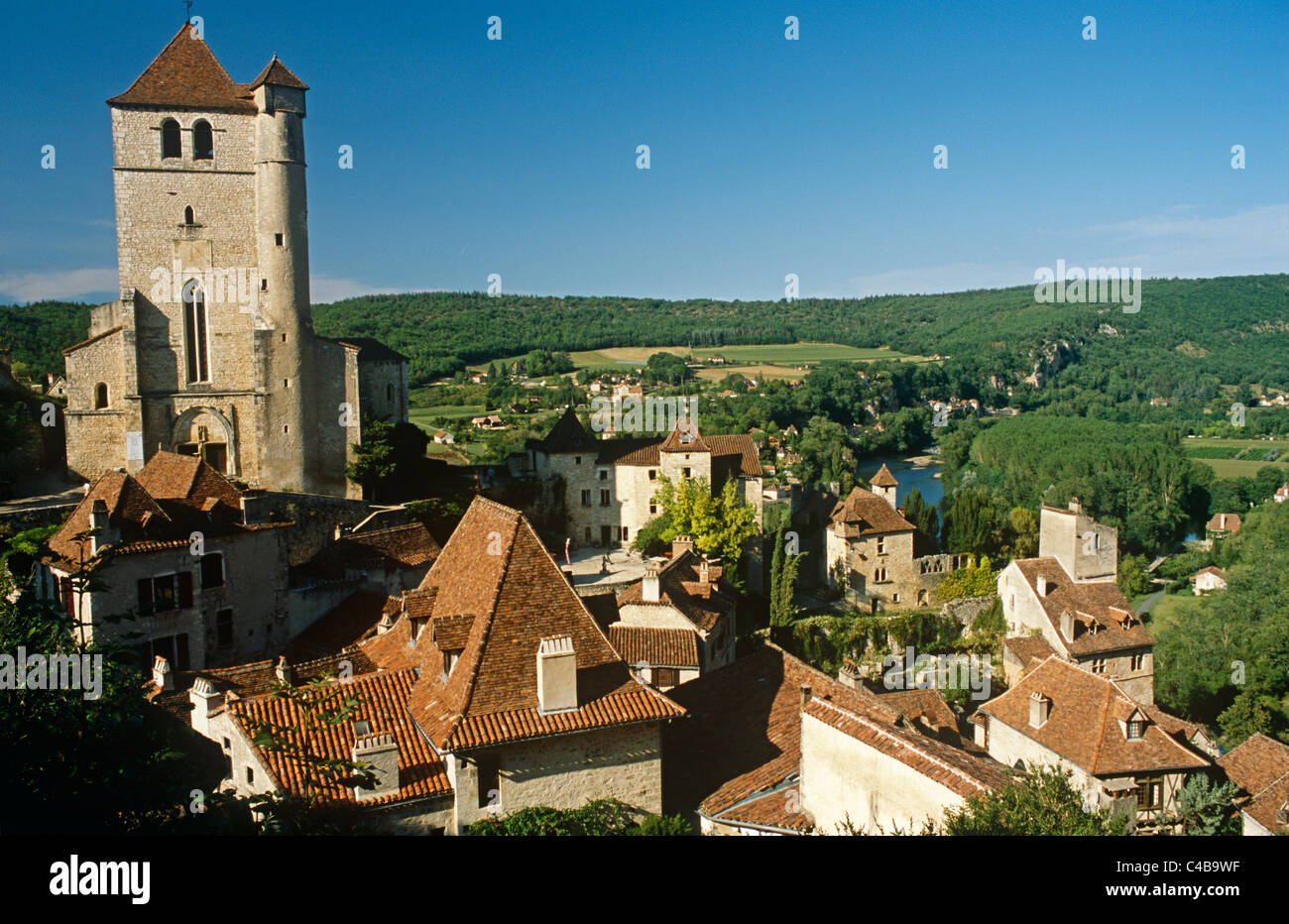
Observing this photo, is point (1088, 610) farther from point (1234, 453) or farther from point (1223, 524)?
point (1234, 453)

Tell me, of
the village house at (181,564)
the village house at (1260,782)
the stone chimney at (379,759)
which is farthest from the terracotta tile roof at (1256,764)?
the village house at (181,564)

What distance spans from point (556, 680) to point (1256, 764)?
44.4ft

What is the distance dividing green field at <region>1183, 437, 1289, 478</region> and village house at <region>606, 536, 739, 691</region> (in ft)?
181

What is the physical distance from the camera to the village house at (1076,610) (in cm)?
2456

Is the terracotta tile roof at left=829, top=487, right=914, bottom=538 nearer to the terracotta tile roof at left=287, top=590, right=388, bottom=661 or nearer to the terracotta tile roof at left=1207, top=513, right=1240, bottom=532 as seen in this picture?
the terracotta tile roof at left=287, top=590, right=388, bottom=661

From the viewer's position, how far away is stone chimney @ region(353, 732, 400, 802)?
9.84 metres

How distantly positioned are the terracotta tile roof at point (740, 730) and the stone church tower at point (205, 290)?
14.5 m

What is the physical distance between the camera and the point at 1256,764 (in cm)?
1725

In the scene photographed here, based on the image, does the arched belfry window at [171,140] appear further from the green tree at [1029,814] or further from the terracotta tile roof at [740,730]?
the green tree at [1029,814]

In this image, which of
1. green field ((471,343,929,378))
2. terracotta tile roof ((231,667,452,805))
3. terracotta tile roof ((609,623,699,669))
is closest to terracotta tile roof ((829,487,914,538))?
terracotta tile roof ((609,623,699,669))

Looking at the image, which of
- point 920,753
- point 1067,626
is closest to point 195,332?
point 920,753

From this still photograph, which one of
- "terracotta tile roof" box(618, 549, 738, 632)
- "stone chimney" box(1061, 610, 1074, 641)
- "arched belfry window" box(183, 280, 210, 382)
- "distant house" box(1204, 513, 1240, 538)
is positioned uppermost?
"arched belfry window" box(183, 280, 210, 382)
